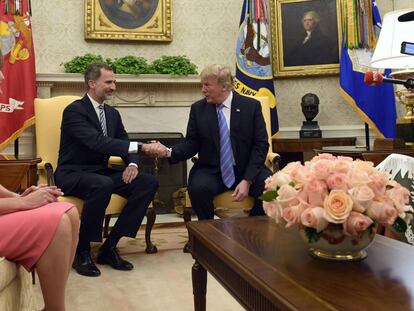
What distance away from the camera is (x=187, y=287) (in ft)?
8.73

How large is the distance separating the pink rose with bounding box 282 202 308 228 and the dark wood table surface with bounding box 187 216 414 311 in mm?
136

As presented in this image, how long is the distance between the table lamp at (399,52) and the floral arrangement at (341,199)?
80.0 inches

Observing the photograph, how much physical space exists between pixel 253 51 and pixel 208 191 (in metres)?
2.45

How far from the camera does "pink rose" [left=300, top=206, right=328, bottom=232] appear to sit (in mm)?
1208

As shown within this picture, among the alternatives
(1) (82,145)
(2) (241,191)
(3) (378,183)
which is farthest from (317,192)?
(1) (82,145)

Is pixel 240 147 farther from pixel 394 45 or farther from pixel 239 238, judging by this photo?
pixel 239 238

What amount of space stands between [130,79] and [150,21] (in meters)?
0.80

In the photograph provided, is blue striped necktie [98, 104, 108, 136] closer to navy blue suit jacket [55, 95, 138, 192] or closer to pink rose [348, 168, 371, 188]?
navy blue suit jacket [55, 95, 138, 192]

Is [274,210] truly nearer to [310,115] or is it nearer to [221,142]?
[221,142]

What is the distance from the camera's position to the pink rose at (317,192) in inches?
48.4

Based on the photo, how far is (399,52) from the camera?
3.08 meters

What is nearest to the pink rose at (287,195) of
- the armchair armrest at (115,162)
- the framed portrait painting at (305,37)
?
the armchair armrest at (115,162)

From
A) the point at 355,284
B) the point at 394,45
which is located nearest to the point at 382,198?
the point at 355,284

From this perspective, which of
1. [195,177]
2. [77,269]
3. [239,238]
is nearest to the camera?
[239,238]
